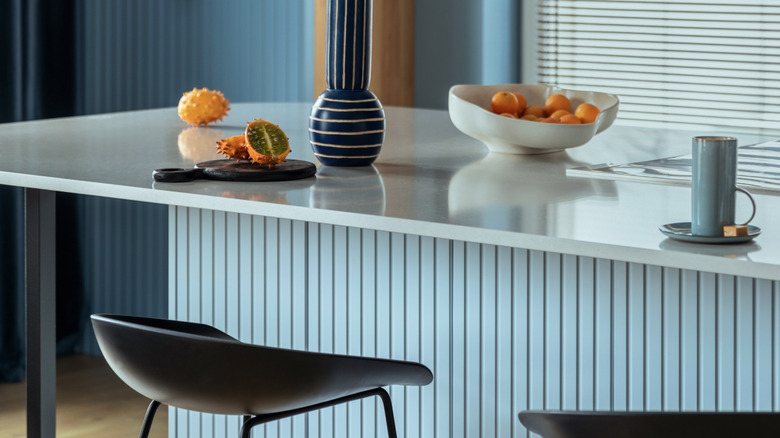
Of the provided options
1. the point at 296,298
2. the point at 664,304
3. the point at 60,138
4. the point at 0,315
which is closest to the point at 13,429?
the point at 0,315

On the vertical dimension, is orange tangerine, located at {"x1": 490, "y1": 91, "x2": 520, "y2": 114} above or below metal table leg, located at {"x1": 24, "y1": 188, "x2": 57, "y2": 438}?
above

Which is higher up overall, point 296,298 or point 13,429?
point 296,298

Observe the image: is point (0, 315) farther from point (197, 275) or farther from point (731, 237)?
point (731, 237)

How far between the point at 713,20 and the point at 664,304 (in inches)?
106

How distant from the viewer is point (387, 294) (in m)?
2.09

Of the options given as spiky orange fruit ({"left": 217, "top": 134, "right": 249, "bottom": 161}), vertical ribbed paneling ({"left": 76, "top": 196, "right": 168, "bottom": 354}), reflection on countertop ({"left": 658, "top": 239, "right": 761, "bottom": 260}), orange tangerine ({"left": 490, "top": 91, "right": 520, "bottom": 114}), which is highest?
orange tangerine ({"left": 490, "top": 91, "right": 520, "bottom": 114})

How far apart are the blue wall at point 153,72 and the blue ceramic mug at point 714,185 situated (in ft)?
9.95

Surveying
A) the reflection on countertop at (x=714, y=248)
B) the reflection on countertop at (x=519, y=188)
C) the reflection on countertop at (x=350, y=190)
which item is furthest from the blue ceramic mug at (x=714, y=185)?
the reflection on countertop at (x=350, y=190)

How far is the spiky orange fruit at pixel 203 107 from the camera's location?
270 centimetres

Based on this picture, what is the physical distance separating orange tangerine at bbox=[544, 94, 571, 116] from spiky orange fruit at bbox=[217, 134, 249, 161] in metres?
0.70

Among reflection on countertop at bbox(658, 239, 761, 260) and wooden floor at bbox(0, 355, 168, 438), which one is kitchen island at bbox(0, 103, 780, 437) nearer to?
reflection on countertop at bbox(658, 239, 761, 260)

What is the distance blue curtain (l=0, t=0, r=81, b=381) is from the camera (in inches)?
159

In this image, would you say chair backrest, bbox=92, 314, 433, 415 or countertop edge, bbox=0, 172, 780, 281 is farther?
chair backrest, bbox=92, 314, 433, 415

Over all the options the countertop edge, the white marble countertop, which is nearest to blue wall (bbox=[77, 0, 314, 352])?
the white marble countertop
